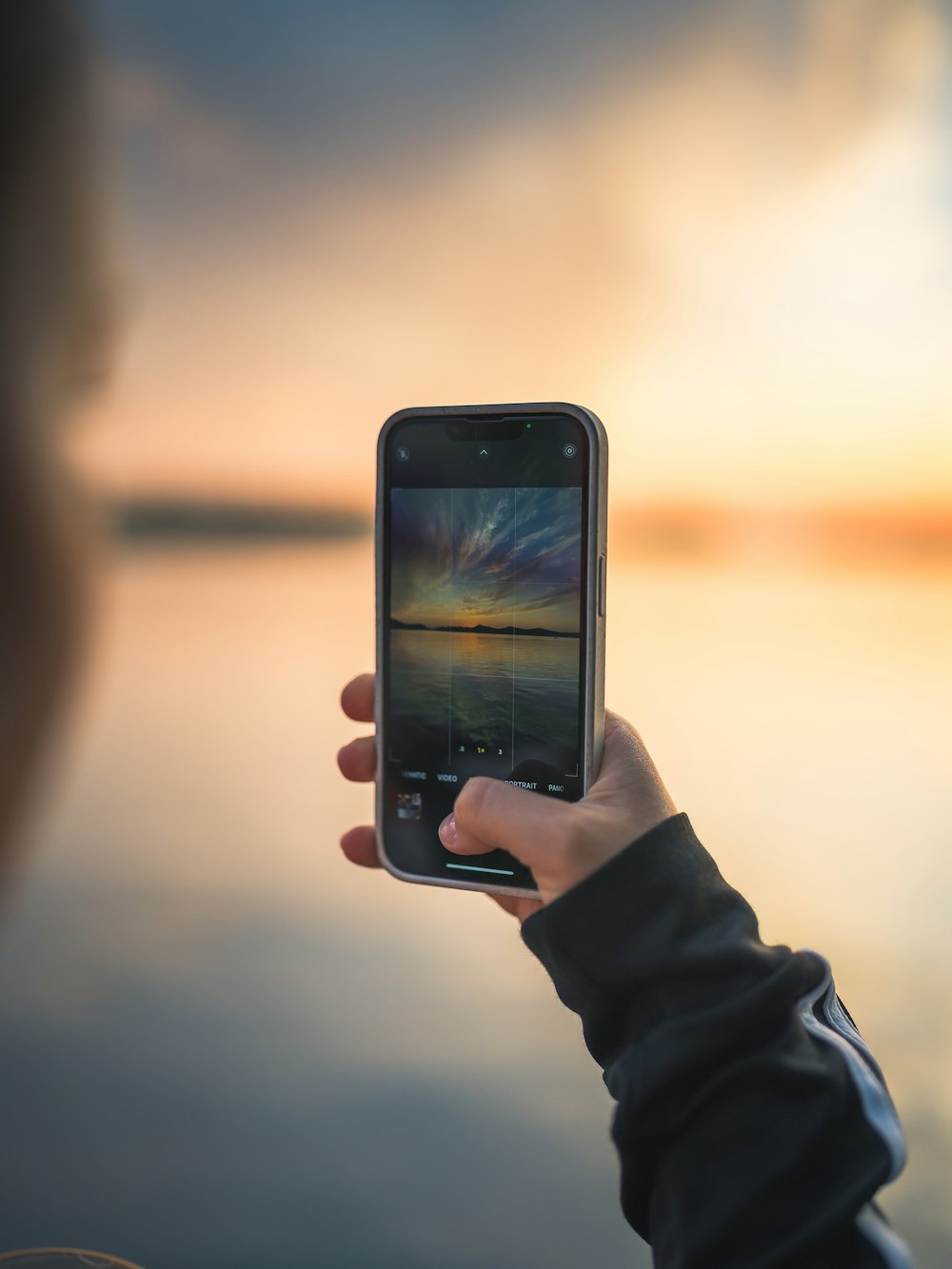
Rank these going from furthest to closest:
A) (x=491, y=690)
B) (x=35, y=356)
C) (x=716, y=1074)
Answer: (x=35, y=356) < (x=491, y=690) < (x=716, y=1074)

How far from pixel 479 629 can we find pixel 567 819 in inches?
6.1

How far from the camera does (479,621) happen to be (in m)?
0.55

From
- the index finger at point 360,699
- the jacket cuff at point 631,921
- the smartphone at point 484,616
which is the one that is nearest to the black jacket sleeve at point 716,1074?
the jacket cuff at point 631,921

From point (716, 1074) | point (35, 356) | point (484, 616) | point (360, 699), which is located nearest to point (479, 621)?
point (484, 616)

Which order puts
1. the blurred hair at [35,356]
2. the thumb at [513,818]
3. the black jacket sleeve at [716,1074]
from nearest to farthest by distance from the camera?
the black jacket sleeve at [716,1074] → the thumb at [513,818] → the blurred hair at [35,356]

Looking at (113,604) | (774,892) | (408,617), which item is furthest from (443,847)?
(113,604)

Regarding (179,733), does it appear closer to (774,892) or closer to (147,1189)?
(147,1189)

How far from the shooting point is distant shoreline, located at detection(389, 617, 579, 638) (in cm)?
53

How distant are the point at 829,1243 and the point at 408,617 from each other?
0.37 metres

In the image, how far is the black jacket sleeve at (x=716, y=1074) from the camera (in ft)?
1.06

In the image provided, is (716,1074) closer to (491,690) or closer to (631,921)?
(631,921)

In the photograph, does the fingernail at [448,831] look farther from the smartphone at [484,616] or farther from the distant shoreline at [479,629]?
the distant shoreline at [479,629]

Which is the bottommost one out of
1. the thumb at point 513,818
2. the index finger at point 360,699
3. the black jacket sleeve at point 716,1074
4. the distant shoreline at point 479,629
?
the black jacket sleeve at point 716,1074

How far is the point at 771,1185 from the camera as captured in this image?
0.33 metres
